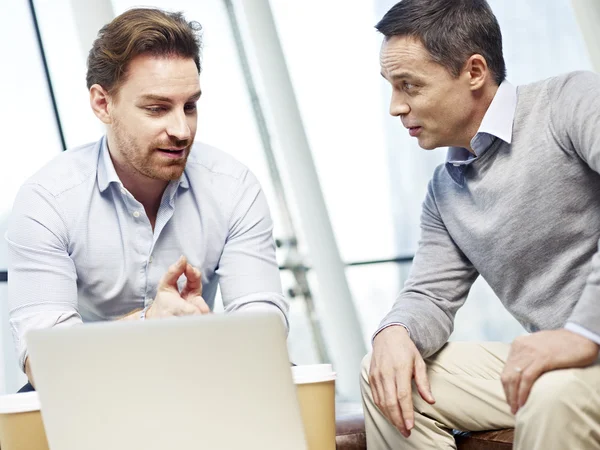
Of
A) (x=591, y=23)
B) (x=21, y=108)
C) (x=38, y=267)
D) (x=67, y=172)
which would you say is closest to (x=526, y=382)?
(x=38, y=267)

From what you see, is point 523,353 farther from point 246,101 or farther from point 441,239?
point 246,101

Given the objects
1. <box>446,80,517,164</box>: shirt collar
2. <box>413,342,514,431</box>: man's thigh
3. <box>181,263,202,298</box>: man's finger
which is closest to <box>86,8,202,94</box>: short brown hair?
<box>181,263,202,298</box>: man's finger

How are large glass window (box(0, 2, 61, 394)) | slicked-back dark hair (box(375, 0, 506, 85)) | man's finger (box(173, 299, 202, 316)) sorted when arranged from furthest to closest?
large glass window (box(0, 2, 61, 394))
slicked-back dark hair (box(375, 0, 506, 85))
man's finger (box(173, 299, 202, 316))

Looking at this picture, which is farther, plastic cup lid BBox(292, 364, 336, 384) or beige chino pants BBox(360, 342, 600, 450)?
beige chino pants BBox(360, 342, 600, 450)

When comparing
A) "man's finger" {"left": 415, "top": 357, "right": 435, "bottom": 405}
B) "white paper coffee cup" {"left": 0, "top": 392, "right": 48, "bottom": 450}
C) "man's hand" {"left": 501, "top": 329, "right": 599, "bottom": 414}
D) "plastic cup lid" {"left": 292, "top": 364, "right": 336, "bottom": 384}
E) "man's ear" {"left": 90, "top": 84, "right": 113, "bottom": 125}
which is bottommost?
"man's finger" {"left": 415, "top": 357, "right": 435, "bottom": 405}

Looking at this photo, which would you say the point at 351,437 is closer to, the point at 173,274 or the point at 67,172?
the point at 173,274

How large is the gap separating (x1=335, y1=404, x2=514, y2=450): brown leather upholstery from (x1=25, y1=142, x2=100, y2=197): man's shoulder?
0.92 m

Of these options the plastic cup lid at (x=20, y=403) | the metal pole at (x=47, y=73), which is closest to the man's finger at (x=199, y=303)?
the plastic cup lid at (x=20, y=403)

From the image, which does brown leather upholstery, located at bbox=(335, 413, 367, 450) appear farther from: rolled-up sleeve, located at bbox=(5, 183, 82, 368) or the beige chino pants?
rolled-up sleeve, located at bbox=(5, 183, 82, 368)

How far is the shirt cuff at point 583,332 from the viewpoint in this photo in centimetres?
141

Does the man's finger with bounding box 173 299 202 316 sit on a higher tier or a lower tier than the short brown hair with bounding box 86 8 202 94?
lower

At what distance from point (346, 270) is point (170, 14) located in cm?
258

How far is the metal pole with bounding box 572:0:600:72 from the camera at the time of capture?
13.9 ft

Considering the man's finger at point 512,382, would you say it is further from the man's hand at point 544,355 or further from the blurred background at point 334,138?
the blurred background at point 334,138
